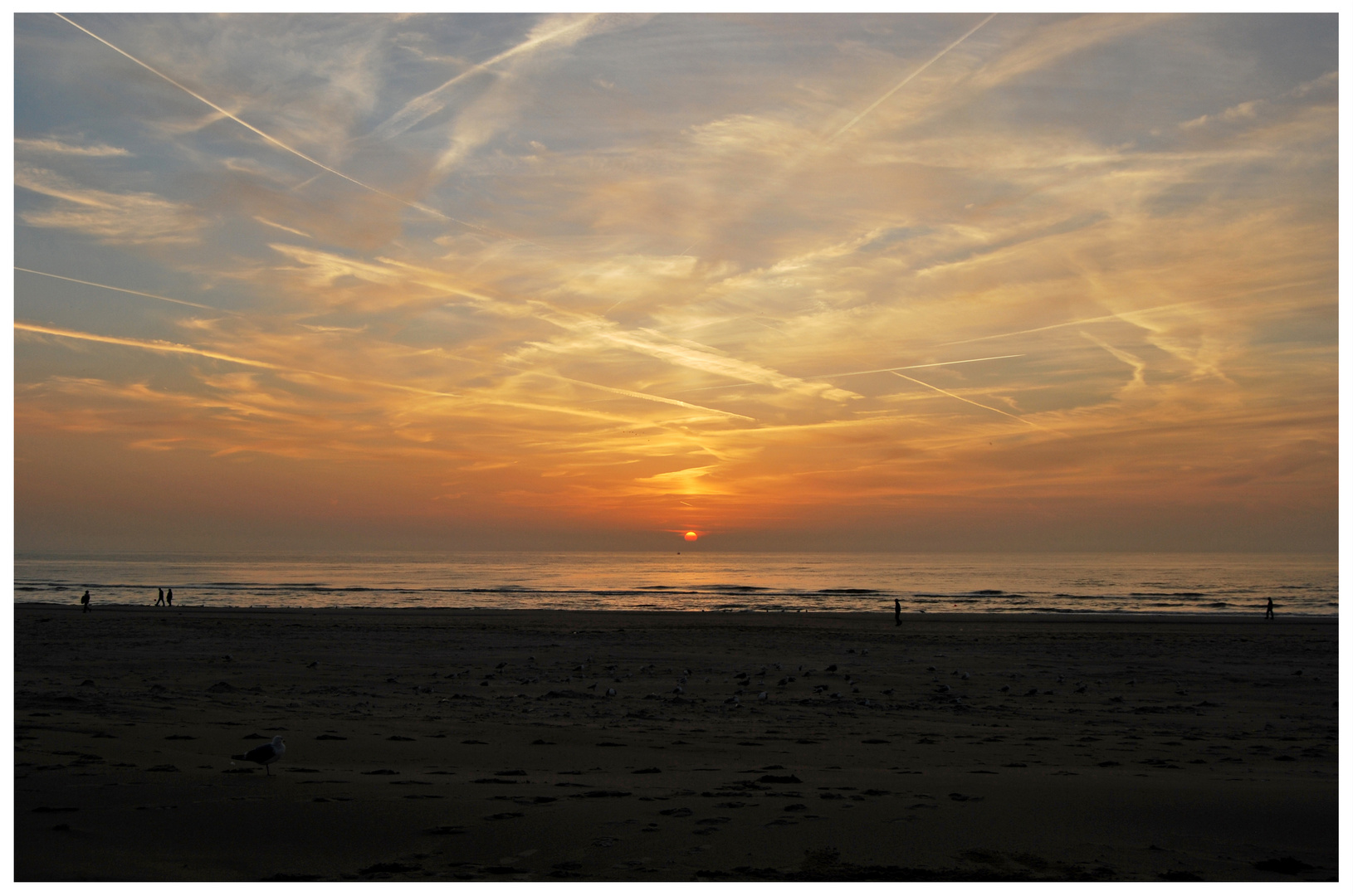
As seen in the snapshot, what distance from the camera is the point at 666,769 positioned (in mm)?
8664

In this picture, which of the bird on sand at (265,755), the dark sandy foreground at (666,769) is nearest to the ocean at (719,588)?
the dark sandy foreground at (666,769)

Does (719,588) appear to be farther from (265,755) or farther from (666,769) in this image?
(265,755)

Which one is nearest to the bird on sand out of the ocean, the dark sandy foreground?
the dark sandy foreground

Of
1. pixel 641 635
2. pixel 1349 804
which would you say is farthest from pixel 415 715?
pixel 641 635

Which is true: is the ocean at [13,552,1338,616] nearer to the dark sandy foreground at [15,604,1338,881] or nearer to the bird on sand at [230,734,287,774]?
the dark sandy foreground at [15,604,1338,881]

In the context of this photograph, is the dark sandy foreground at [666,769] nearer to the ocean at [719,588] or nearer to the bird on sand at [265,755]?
the bird on sand at [265,755]

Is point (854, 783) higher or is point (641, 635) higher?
point (854, 783)

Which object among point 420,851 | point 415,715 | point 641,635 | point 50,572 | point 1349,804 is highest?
point 1349,804

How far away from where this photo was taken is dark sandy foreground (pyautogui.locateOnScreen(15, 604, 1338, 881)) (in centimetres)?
582

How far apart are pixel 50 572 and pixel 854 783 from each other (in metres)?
122

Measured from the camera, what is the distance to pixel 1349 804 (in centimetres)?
554

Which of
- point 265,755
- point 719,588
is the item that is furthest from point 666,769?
point 719,588

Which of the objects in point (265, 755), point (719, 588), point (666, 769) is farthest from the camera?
point (719, 588)

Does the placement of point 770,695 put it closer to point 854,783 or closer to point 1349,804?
point 854,783
